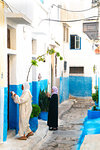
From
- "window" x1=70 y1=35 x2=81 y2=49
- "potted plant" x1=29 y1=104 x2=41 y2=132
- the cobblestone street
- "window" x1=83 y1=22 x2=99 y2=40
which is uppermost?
"window" x1=83 y1=22 x2=99 y2=40

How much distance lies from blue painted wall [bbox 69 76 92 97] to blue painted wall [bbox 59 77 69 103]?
92 centimetres

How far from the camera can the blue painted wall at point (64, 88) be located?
19.6 m

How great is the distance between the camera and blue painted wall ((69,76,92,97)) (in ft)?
74.3

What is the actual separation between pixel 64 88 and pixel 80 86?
2.35m

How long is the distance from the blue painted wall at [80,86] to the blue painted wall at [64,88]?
3.01 feet

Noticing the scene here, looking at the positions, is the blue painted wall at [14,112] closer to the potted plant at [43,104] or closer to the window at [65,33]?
the potted plant at [43,104]

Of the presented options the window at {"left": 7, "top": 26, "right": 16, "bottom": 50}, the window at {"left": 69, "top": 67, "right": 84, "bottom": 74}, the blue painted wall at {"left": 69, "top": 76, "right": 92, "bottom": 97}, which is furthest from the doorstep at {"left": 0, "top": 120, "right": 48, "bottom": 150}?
the window at {"left": 69, "top": 67, "right": 84, "bottom": 74}

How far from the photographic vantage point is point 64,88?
20766 mm

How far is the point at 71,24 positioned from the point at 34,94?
11456 mm

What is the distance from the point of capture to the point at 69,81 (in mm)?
22938

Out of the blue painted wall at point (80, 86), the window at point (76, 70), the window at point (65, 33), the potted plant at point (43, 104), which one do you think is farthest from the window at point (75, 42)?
the potted plant at point (43, 104)

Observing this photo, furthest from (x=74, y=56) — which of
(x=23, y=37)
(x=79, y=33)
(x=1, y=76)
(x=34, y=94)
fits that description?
(x=1, y=76)

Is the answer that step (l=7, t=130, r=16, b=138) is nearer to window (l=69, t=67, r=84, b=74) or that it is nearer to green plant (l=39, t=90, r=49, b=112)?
green plant (l=39, t=90, r=49, b=112)

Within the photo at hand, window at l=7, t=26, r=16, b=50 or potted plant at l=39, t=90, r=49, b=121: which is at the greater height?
window at l=7, t=26, r=16, b=50
